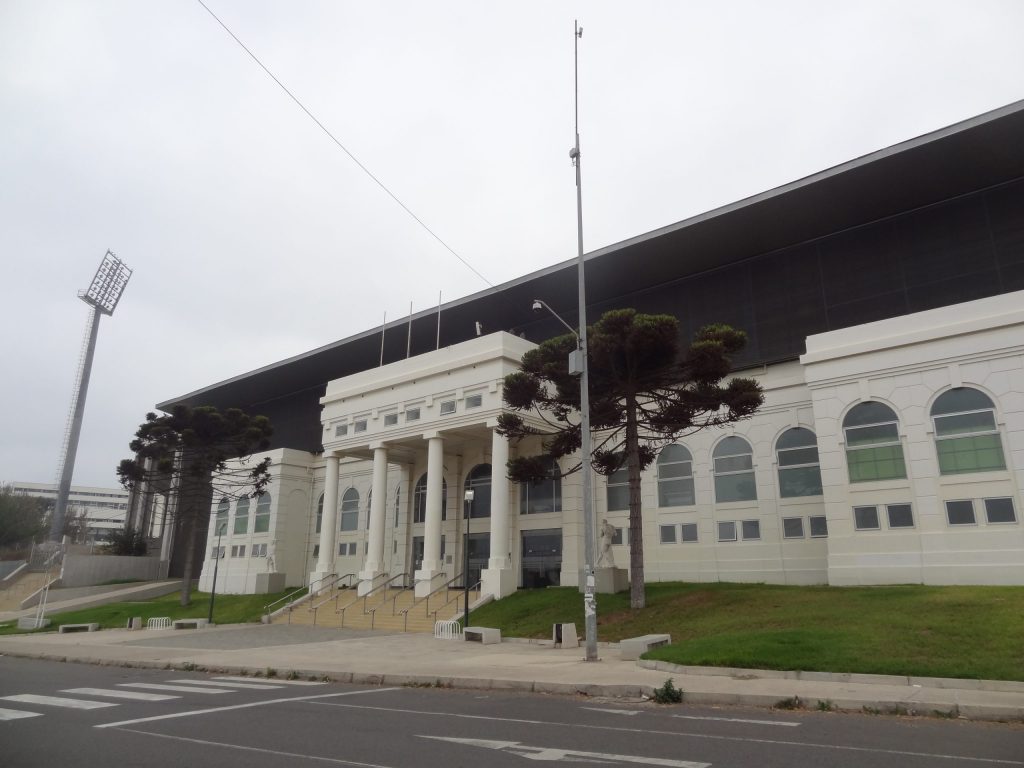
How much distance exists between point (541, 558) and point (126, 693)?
2681cm

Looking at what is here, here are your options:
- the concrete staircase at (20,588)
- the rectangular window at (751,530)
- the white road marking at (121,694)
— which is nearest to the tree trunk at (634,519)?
the rectangular window at (751,530)

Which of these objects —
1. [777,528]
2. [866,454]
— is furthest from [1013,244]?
[777,528]

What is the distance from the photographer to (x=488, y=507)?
43500 millimetres

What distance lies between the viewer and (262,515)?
182 ft

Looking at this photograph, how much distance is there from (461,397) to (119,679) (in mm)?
23504

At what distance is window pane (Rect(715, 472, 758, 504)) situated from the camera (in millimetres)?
33281

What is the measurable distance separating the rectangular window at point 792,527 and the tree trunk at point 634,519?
7855mm

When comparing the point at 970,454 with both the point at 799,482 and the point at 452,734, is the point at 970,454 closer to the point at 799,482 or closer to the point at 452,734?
the point at 799,482

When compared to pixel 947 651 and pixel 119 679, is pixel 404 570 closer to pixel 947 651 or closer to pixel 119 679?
pixel 119 679

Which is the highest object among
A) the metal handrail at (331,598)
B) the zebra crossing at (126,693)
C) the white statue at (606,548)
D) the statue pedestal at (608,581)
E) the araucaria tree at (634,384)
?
the araucaria tree at (634,384)

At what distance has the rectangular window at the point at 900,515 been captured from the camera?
86.0ft

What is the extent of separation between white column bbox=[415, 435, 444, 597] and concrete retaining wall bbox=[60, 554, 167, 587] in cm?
4465

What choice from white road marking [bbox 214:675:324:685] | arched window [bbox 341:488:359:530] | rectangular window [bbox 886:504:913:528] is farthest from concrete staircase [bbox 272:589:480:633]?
rectangular window [bbox 886:504:913:528]

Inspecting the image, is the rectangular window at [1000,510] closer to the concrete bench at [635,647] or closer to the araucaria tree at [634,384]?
the araucaria tree at [634,384]
